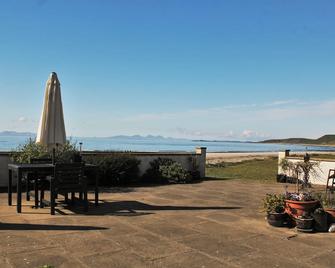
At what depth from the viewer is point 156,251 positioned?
14.5 ft

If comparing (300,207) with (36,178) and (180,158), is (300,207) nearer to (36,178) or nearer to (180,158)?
(36,178)

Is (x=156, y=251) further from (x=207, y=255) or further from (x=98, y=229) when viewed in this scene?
(x=98, y=229)

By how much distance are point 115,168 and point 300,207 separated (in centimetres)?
640

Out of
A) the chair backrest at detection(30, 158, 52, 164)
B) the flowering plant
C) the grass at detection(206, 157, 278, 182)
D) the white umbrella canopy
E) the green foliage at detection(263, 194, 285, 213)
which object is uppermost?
the white umbrella canopy

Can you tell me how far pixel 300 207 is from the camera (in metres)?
5.73

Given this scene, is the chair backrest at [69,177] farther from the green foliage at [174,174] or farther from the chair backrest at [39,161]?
the green foliage at [174,174]

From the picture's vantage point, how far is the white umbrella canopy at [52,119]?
33.3ft

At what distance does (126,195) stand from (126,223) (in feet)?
10.4

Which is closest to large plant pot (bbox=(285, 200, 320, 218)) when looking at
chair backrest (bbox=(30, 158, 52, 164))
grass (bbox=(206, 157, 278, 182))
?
chair backrest (bbox=(30, 158, 52, 164))

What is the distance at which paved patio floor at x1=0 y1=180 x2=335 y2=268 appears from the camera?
4090 mm

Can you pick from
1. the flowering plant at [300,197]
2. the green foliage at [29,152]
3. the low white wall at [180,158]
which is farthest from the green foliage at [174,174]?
the flowering plant at [300,197]

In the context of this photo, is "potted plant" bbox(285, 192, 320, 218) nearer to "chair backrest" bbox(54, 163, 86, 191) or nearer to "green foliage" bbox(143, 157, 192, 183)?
"chair backrest" bbox(54, 163, 86, 191)

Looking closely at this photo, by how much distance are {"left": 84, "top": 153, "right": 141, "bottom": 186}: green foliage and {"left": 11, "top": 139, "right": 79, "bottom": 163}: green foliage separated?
2.96 ft

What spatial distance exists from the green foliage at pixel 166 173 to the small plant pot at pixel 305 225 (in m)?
6.39
